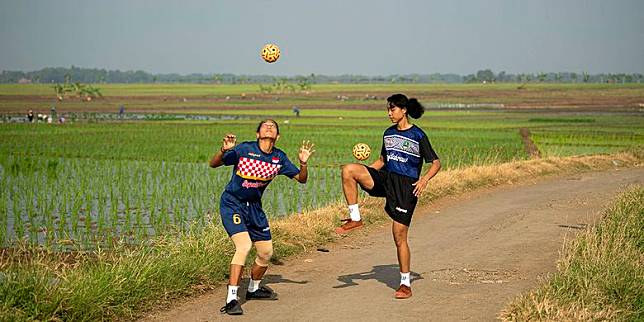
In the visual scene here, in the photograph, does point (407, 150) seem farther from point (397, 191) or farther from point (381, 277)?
point (381, 277)

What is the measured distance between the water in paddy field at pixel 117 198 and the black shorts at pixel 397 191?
2677 millimetres

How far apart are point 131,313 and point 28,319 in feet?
3.12

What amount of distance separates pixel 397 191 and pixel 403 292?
34.3 inches

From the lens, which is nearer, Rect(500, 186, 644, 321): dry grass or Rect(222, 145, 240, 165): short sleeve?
Rect(500, 186, 644, 321): dry grass

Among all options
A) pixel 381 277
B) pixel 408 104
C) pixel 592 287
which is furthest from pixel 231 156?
pixel 592 287

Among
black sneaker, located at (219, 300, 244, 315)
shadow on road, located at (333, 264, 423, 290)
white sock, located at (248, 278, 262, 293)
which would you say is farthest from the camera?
shadow on road, located at (333, 264, 423, 290)

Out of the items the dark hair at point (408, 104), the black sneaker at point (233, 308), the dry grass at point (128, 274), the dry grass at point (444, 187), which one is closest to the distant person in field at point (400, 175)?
the dark hair at point (408, 104)

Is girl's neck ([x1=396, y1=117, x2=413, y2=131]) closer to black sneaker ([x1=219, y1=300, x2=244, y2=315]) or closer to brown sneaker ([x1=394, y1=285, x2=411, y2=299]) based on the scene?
brown sneaker ([x1=394, y1=285, x2=411, y2=299])

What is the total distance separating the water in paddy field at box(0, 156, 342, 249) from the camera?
39.2ft

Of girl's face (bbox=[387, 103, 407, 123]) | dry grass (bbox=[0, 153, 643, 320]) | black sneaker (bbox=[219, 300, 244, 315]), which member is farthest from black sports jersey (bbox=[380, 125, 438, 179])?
dry grass (bbox=[0, 153, 643, 320])

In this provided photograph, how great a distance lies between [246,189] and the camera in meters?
6.73

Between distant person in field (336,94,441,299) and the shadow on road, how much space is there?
66 centimetres

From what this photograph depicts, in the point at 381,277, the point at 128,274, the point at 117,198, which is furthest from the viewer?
the point at 117,198

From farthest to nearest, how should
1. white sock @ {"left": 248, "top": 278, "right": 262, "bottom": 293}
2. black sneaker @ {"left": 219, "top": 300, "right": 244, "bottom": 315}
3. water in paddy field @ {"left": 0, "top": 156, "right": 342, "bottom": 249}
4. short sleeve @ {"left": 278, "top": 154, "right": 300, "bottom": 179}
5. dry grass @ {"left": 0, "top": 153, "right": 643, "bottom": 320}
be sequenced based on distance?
water in paddy field @ {"left": 0, "top": 156, "right": 342, "bottom": 249}, white sock @ {"left": 248, "top": 278, "right": 262, "bottom": 293}, short sleeve @ {"left": 278, "top": 154, "right": 300, "bottom": 179}, black sneaker @ {"left": 219, "top": 300, "right": 244, "bottom": 315}, dry grass @ {"left": 0, "top": 153, "right": 643, "bottom": 320}
